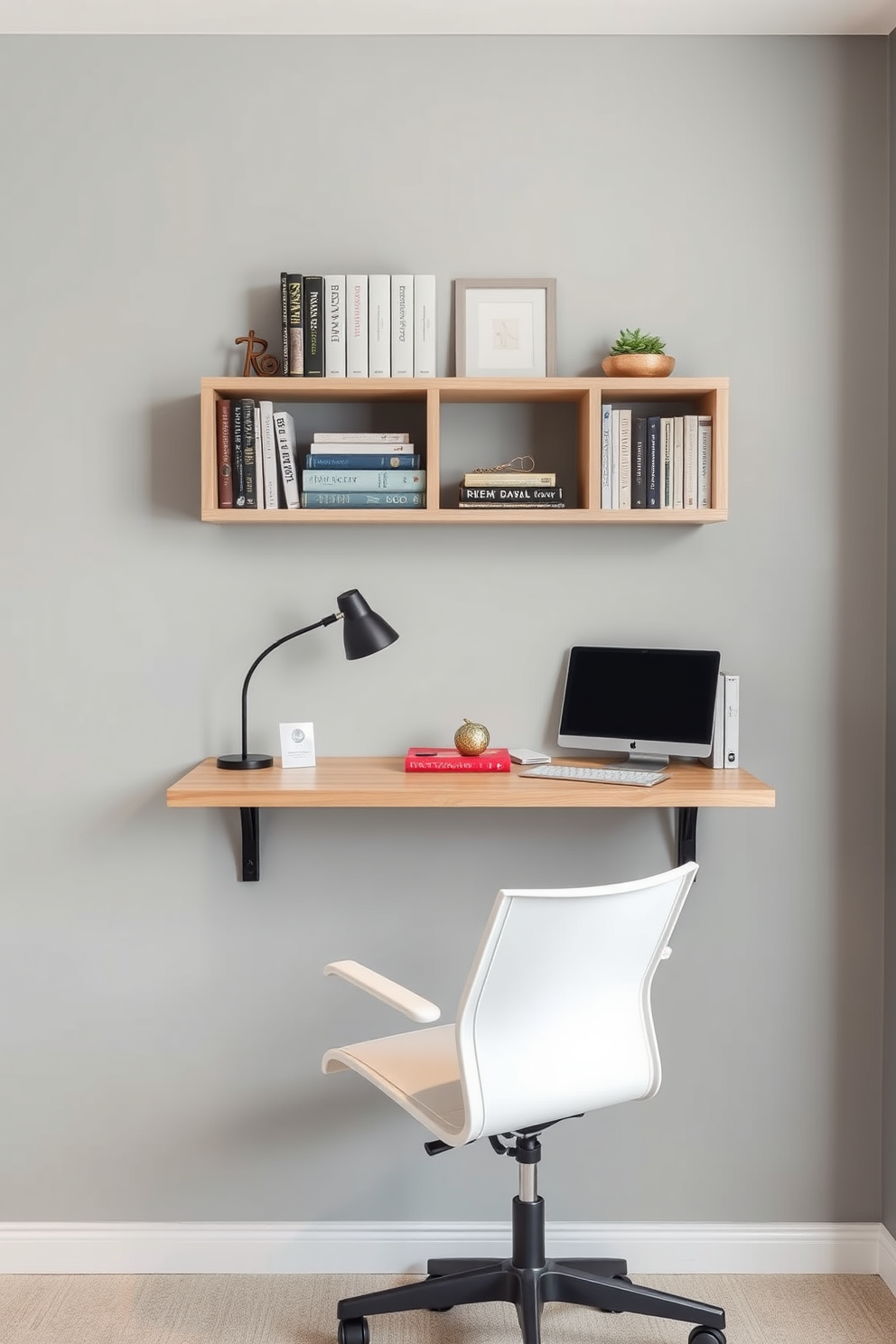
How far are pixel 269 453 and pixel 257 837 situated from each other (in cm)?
83

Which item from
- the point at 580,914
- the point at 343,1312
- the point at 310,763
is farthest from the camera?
the point at 310,763

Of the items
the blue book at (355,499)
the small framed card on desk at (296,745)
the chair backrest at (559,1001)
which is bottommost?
the chair backrest at (559,1001)

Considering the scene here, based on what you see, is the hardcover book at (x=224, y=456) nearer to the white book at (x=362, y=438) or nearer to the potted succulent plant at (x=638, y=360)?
the white book at (x=362, y=438)

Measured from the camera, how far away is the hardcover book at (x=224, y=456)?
2246 millimetres

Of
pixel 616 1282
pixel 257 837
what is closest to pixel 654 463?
pixel 257 837

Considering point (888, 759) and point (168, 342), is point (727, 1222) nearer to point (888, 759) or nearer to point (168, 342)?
point (888, 759)

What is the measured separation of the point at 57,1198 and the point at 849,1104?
180 centimetres

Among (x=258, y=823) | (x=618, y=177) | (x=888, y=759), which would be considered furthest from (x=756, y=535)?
(x=258, y=823)

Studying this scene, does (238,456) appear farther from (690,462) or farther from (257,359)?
(690,462)

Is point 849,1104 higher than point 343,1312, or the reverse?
point 849,1104

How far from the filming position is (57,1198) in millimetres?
2461

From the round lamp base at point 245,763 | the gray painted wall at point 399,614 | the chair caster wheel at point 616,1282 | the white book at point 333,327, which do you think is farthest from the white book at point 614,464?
the chair caster wheel at point 616,1282

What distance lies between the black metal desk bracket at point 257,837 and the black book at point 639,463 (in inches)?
27.2

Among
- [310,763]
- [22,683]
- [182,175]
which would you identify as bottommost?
[310,763]
